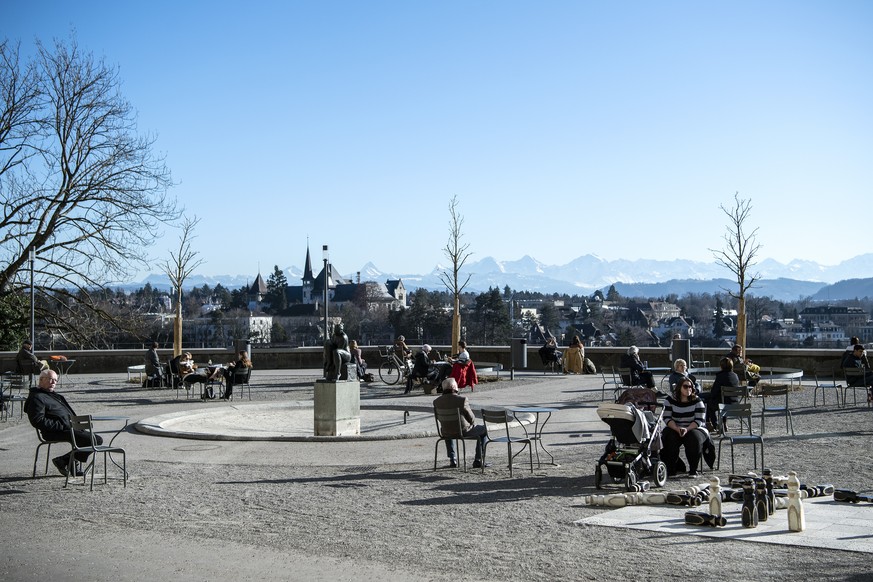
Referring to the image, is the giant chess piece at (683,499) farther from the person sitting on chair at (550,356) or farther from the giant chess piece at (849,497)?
the person sitting on chair at (550,356)

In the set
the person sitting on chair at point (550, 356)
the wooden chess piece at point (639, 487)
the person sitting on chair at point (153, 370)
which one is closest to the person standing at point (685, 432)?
the wooden chess piece at point (639, 487)

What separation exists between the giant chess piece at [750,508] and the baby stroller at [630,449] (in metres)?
1.93

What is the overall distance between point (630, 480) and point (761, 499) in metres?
1.97

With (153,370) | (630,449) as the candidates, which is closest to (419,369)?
(153,370)

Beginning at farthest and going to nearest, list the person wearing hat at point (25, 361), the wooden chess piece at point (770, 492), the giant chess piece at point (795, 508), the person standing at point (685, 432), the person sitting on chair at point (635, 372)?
the person wearing hat at point (25, 361), the person sitting on chair at point (635, 372), the person standing at point (685, 432), the wooden chess piece at point (770, 492), the giant chess piece at point (795, 508)

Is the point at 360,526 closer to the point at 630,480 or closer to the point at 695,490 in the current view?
the point at 630,480

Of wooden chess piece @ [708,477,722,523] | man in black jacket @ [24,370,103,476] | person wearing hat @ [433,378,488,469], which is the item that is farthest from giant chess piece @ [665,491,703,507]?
man in black jacket @ [24,370,103,476]

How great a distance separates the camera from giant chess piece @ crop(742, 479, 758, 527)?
348 inches

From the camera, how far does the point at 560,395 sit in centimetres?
2452

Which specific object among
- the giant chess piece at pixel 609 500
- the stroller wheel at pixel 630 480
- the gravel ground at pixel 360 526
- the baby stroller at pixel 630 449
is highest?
the baby stroller at pixel 630 449

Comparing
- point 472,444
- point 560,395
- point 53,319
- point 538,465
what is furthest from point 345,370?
point 53,319

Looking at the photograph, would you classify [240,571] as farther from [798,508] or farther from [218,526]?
[798,508]

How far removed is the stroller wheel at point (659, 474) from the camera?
11.0 metres

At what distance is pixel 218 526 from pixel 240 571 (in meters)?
1.82
